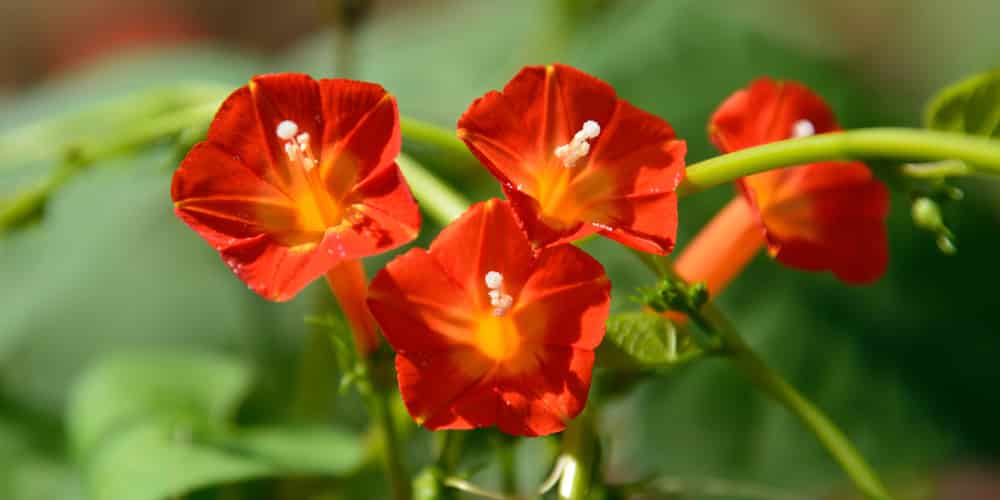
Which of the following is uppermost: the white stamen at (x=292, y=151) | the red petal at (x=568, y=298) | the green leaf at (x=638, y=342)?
the white stamen at (x=292, y=151)

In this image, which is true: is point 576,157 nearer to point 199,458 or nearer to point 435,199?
point 435,199

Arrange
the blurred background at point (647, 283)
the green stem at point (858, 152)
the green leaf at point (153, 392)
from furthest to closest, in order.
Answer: the blurred background at point (647, 283)
the green leaf at point (153, 392)
the green stem at point (858, 152)

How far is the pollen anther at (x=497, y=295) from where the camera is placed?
446 millimetres

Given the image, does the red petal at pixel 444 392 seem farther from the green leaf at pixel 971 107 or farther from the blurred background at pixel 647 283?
the blurred background at pixel 647 283

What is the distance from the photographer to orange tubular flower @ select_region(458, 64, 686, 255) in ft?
1.49

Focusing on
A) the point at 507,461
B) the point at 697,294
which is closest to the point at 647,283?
the point at 507,461

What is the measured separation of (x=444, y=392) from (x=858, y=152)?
0.69ft

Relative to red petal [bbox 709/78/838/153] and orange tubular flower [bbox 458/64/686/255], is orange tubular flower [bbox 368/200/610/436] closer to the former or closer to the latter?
orange tubular flower [bbox 458/64/686/255]

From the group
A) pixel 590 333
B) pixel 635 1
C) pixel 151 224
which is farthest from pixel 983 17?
pixel 590 333

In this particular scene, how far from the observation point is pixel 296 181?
19.6 inches

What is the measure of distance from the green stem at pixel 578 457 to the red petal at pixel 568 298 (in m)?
0.06

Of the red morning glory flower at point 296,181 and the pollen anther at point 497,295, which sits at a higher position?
the red morning glory flower at point 296,181

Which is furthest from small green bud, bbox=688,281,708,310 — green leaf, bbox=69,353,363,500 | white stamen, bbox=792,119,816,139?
green leaf, bbox=69,353,363,500

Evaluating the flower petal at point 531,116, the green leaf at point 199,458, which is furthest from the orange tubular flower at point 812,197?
the green leaf at point 199,458
